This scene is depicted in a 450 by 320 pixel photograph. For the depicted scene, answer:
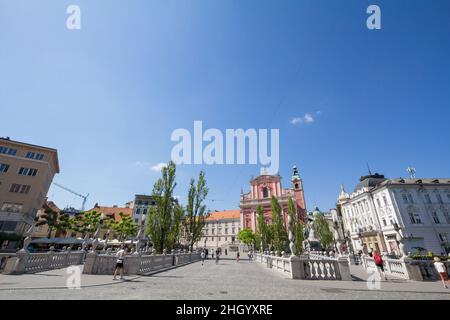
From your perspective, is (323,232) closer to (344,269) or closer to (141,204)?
(344,269)

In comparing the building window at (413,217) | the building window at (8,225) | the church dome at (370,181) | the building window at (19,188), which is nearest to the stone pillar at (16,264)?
the building window at (8,225)

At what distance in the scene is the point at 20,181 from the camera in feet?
103

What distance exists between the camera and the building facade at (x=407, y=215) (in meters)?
30.9

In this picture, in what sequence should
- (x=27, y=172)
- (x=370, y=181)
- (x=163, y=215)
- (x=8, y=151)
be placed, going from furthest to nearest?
(x=370, y=181) → (x=27, y=172) → (x=8, y=151) → (x=163, y=215)

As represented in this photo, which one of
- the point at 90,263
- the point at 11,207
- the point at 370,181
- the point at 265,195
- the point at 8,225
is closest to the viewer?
the point at 90,263

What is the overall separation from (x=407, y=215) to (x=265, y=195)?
31.1m

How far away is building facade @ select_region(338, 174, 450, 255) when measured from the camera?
30.9m

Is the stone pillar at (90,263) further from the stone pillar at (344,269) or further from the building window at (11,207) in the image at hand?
the building window at (11,207)

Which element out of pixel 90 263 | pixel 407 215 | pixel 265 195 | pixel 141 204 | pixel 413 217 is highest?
pixel 265 195

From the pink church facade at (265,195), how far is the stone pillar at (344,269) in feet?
146

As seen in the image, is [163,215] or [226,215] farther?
[226,215]

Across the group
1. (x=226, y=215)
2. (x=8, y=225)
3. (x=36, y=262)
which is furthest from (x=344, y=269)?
(x=226, y=215)
